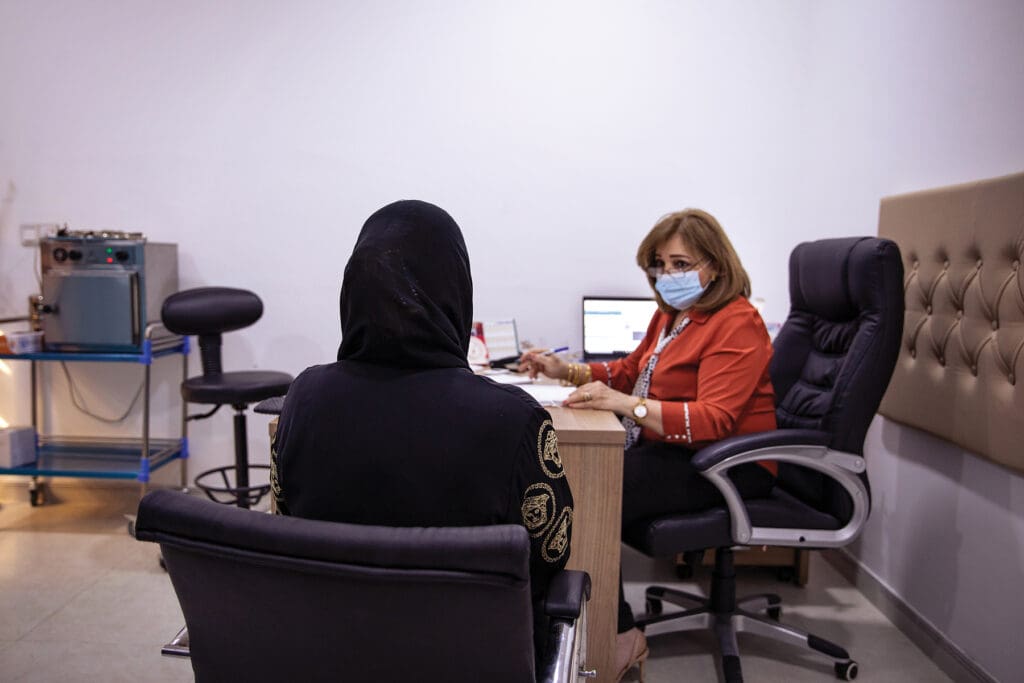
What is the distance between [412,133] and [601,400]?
180 cm

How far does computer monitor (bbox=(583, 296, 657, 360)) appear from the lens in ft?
10.6

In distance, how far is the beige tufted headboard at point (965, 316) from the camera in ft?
6.24

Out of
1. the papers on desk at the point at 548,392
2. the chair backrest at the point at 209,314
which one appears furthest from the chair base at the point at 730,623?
the chair backrest at the point at 209,314

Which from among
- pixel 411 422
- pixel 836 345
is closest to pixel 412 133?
pixel 836 345

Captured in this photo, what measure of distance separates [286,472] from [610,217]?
2.45m

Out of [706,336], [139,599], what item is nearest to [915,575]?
[706,336]

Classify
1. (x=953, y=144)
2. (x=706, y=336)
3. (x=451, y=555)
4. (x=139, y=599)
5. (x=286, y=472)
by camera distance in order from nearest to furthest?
(x=451, y=555) → (x=286, y=472) → (x=706, y=336) → (x=953, y=144) → (x=139, y=599)

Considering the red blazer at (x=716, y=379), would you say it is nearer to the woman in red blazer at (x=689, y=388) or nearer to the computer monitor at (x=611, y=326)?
the woman in red blazer at (x=689, y=388)

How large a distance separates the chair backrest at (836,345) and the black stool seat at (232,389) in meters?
1.63

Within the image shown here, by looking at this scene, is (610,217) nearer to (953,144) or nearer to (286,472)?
(953,144)

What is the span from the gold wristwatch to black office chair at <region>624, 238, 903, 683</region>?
0.17 m

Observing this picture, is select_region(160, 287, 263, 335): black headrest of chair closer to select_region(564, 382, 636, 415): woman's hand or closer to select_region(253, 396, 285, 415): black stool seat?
select_region(253, 396, 285, 415): black stool seat

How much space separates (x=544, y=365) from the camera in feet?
8.23

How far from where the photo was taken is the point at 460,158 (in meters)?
3.32
